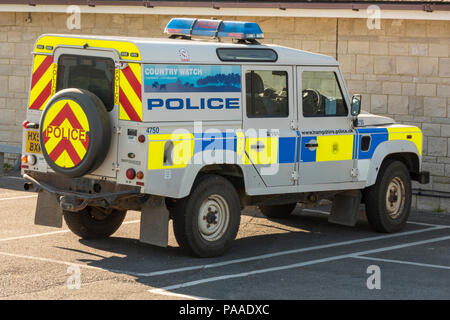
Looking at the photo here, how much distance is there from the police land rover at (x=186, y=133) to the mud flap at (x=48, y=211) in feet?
0.04

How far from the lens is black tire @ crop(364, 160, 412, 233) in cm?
1286

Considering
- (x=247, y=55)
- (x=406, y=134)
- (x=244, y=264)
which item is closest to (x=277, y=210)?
(x=406, y=134)

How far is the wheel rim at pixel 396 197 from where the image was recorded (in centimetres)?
1309

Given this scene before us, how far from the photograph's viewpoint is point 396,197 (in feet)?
43.2

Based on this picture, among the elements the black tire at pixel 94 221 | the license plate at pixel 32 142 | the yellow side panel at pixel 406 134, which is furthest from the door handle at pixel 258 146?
the license plate at pixel 32 142

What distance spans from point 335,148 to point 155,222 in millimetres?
2871

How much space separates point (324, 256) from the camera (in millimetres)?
11133

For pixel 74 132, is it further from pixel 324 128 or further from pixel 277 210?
pixel 277 210

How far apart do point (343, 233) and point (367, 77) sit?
4.27 meters

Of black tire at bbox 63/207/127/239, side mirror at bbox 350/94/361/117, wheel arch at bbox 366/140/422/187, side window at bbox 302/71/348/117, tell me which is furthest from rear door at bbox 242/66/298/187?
black tire at bbox 63/207/127/239

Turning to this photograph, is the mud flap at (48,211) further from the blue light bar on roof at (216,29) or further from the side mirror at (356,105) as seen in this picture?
the side mirror at (356,105)

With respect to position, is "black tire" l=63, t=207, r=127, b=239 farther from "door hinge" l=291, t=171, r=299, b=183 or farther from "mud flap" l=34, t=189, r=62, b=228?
"door hinge" l=291, t=171, r=299, b=183

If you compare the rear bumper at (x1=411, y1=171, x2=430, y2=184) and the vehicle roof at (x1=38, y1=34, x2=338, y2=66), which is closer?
the vehicle roof at (x1=38, y1=34, x2=338, y2=66)

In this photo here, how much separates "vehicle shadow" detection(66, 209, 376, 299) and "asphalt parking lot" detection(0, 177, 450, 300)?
0.01 meters
